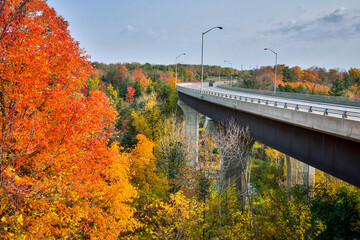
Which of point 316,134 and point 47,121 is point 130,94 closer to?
point 316,134

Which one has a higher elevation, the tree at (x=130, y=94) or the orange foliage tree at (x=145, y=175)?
the tree at (x=130, y=94)

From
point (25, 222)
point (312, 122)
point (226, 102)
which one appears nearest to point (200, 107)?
point (226, 102)

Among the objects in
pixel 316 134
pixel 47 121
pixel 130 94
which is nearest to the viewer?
pixel 47 121

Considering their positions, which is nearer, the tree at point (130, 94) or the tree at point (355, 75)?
the tree at point (130, 94)

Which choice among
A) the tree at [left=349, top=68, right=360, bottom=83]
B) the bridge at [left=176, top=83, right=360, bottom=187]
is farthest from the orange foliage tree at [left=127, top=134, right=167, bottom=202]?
the tree at [left=349, top=68, right=360, bottom=83]

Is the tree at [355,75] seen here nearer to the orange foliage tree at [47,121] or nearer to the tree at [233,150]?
the tree at [233,150]

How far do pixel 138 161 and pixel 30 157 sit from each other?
13829 mm

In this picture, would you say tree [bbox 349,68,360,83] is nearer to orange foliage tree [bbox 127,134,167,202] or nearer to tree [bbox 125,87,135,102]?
tree [bbox 125,87,135,102]

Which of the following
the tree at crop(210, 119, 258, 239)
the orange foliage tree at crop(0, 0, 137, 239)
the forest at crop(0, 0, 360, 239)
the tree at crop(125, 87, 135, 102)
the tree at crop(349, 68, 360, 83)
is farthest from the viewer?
the tree at crop(349, 68, 360, 83)

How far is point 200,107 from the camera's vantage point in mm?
33656

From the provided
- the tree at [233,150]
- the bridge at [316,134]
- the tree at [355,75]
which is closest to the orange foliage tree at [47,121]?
the tree at [233,150]

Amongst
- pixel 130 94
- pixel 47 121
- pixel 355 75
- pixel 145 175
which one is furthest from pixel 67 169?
pixel 355 75

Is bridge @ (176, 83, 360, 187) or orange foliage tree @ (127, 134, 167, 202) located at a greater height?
bridge @ (176, 83, 360, 187)

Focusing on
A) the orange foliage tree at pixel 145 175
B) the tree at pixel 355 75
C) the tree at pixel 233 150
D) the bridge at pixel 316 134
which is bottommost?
the orange foliage tree at pixel 145 175
